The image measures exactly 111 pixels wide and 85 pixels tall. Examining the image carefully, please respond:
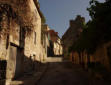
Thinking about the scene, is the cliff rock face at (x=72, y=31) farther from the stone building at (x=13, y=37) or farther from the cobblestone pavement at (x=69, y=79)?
the stone building at (x=13, y=37)

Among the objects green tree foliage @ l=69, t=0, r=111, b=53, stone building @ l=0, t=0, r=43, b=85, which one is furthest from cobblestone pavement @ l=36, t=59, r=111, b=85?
green tree foliage @ l=69, t=0, r=111, b=53

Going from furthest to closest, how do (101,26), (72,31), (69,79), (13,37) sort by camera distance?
(72,31) → (69,79) → (13,37) → (101,26)

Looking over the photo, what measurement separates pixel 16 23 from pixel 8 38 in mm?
1576

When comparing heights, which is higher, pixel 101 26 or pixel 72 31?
pixel 72 31

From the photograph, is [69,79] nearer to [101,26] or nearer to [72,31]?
[101,26]

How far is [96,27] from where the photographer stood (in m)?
7.38

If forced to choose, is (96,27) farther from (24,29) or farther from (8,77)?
(8,77)

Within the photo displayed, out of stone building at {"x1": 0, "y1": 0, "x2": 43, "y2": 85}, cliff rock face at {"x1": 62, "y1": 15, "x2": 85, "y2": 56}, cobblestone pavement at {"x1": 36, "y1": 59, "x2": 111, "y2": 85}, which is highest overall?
cliff rock face at {"x1": 62, "y1": 15, "x2": 85, "y2": 56}

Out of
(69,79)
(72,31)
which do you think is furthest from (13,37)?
(72,31)

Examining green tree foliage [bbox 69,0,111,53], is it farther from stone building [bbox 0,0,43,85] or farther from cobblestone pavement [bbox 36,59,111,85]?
stone building [bbox 0,0,43,85]

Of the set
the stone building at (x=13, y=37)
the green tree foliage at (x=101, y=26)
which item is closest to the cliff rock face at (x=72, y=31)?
the stone building at (x=13, y=37)

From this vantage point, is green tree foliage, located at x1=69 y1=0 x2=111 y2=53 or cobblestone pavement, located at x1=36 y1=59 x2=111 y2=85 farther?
cobblestone pavement, located at x1=36 y1=59 x2=111 y2=85

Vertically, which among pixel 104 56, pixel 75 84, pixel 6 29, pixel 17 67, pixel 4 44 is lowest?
pixel 75 84

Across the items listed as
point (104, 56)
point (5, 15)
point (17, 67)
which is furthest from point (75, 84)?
point (5, 15)
